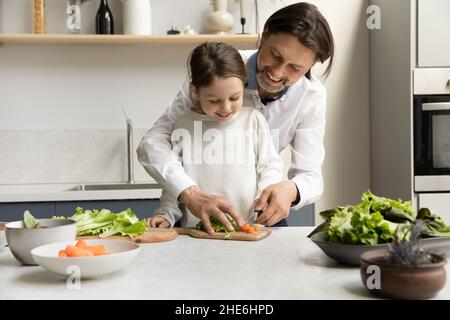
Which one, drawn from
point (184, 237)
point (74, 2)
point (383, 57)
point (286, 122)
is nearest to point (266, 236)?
point (184, 237)

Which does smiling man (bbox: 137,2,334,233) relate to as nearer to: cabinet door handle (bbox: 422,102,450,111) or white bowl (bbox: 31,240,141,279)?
white bowl (bbox: 31,240,141,279)

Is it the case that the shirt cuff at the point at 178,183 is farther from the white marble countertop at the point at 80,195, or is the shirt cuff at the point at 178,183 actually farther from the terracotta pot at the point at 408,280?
the white marble countertop at the point at 80,195

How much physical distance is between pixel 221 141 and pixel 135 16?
1.63m

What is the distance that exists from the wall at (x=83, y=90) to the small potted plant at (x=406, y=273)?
2.59m

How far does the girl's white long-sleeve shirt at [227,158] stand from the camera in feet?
6.79

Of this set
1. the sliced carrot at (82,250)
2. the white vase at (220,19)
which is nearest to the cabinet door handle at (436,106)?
the white vase at (220,19)

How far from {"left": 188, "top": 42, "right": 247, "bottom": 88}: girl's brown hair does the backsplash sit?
5.40 feet

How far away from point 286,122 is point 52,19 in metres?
1.94

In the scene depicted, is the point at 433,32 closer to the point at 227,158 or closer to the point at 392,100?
the point at 392,100

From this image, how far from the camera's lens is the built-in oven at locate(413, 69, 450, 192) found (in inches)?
122

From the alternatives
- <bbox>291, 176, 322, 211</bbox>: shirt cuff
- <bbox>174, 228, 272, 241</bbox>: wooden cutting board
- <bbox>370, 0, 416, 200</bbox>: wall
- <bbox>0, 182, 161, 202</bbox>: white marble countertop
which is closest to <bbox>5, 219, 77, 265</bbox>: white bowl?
<bbox>174, 228, 272, 241</bbox>: wooden cutting board

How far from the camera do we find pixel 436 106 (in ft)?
10.1

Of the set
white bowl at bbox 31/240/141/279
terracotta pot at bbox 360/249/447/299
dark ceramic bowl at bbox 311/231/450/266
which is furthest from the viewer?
dark ceramic bowl at bbox 311/231/450/266
